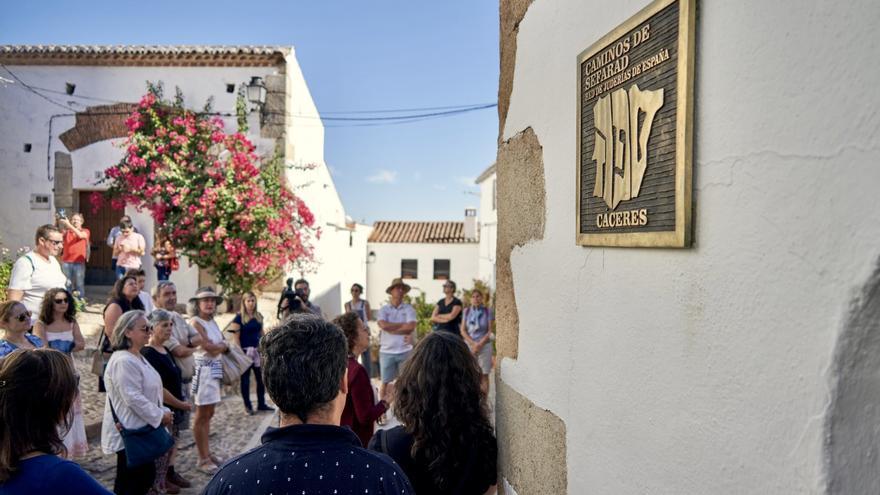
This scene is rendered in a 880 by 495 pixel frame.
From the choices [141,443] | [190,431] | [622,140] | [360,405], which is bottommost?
[190,431]

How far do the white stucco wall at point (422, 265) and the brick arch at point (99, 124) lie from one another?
1567 centimetres

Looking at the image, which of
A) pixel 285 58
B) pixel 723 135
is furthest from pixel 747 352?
pixel 285 58

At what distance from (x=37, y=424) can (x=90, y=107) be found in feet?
36.5

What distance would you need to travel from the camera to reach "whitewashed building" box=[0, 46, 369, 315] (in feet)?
37.2

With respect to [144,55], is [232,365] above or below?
below

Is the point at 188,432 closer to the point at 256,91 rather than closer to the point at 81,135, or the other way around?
the point at 256,91

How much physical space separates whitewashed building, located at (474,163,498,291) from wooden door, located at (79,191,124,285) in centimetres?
1208

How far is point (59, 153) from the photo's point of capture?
1148cm

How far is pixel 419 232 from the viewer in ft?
93.0

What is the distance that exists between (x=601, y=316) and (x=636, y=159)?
427 mm

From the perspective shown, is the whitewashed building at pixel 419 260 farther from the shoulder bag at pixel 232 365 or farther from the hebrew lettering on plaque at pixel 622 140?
the hebrew lettering on plaque at pixel 622 140

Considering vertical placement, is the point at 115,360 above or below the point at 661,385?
below

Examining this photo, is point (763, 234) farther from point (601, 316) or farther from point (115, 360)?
point (115, 360)

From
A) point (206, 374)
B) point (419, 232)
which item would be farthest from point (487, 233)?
point (206, 374)
